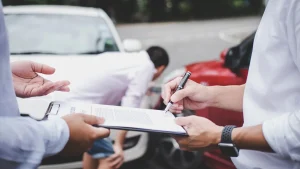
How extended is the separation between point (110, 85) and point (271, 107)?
57.1 inches

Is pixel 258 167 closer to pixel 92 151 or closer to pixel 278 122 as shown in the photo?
pixel 278 122

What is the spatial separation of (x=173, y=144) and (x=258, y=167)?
2.47 meters

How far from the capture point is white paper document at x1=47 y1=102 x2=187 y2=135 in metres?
1.57

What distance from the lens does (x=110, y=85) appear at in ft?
9.35

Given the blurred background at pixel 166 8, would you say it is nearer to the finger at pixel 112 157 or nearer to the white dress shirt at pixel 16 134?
the finger at pixel 112 157

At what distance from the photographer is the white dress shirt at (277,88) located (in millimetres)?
1456

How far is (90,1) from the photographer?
2747 centimetres

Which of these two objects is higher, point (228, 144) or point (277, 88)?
point (277, 88)

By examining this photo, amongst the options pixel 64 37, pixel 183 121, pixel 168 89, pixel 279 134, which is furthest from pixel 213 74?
pixel 279 134

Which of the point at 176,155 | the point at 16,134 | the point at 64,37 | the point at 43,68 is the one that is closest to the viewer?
the point at 16,134

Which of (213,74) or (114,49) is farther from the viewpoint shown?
(114,49)

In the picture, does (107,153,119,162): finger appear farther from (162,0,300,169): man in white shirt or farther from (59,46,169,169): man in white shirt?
(162,0,300,169): man in white shirt

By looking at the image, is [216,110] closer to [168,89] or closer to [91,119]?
[168,89]

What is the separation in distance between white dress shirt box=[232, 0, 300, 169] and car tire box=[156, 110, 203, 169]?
2277 mm
